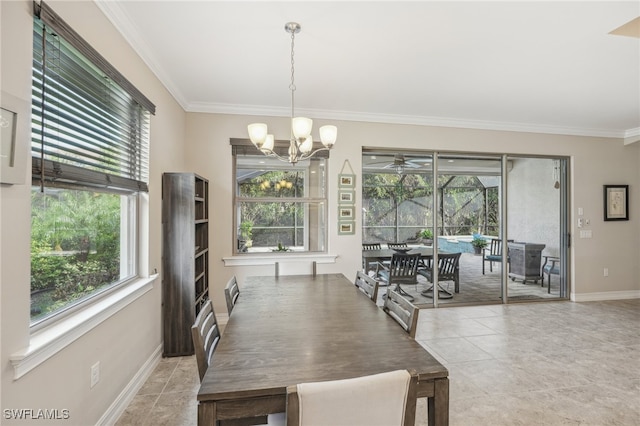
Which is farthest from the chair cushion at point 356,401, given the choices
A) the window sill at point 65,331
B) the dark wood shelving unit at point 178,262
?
the dark wood shelving unit at point 178,262

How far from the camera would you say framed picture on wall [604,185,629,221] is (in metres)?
4.92

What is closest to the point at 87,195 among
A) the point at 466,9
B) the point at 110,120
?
the point at 110,120

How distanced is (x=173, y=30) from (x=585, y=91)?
13.6 ft

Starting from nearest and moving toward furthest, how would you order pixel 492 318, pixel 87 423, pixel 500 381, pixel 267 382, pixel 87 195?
pixel 267 382 < pixel 87 423 < pixel 87 195 < pixel 500 381 < pixel 492 318

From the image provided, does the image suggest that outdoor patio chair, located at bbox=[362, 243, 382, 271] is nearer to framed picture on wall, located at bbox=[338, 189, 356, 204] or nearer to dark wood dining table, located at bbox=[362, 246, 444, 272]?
dark wood dining table, located at bbox=[362, 246, 444, 272]

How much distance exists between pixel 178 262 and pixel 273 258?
1.27 meters

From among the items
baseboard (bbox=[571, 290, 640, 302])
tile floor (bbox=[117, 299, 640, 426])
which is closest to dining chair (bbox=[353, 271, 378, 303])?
tile floor (bbox=[117, 299, 640, 426])

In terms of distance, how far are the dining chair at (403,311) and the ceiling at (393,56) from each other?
1884 millimetres

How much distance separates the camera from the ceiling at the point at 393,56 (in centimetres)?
207

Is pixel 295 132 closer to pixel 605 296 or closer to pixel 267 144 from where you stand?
pixel 267 144

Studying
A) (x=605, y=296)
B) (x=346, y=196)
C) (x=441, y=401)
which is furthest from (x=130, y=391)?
(x=605, y=296)

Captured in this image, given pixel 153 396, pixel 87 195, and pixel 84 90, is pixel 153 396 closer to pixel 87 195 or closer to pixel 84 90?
pixel 87 195

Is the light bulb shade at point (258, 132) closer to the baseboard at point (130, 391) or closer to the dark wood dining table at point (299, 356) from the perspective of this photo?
the dark wood dining table at point (299, 356)

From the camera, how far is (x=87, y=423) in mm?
1764
